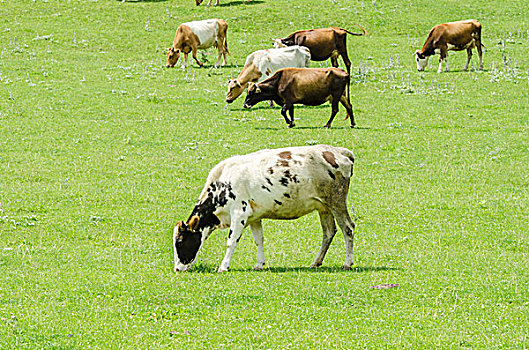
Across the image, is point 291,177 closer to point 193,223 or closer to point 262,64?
point 193,223

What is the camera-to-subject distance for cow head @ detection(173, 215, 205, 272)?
495 inches

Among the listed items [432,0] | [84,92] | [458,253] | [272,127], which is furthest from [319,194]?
[432,0]

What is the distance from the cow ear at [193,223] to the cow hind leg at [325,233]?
194 cm

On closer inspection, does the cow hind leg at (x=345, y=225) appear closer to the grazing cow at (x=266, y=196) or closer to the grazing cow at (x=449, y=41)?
the grazing cow at (x=266, y=196)

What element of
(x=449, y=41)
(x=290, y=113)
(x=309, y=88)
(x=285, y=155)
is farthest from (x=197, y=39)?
(x=285, y=155)

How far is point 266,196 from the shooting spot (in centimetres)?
1251

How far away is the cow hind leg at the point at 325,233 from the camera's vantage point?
42.3 ft

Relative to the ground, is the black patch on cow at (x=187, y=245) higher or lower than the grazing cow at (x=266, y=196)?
lower

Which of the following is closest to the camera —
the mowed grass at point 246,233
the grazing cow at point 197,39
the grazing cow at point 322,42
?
the mowed grass at point 246,233

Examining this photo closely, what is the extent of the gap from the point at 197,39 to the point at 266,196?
26.9 metres

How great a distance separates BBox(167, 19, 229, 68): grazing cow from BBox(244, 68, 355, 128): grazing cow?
36.4ft

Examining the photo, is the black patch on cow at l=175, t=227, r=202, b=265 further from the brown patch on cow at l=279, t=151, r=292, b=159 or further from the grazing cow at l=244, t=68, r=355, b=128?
the grazing cow at l=244, t=68, r=355, b=128

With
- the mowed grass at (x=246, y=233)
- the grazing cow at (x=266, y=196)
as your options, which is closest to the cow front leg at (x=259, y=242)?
the grazing cow at (x=266, y=196)

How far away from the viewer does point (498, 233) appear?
15727 mm
